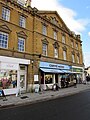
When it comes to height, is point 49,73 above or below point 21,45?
below

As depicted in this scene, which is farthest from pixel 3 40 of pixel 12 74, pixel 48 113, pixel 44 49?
pixel 48 113

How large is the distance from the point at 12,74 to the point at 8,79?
0.81m

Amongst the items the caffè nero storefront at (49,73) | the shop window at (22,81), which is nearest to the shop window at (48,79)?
the caffè nero storefront at (49,73)

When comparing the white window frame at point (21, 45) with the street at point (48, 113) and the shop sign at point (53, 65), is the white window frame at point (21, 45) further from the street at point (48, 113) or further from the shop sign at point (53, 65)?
the street at point (48, 113)

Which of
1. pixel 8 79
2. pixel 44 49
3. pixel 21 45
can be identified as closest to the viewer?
pixel 8 79

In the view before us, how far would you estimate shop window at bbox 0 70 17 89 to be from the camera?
57.9 ft

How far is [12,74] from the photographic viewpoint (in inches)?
742

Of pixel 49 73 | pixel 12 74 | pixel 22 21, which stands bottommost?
pixel 12 74

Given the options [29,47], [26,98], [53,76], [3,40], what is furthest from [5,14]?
[53,76]

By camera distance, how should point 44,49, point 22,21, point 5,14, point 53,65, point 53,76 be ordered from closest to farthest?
point 5,14 < point 22,21 < point 44,49 < point 53,65 < point 53,76

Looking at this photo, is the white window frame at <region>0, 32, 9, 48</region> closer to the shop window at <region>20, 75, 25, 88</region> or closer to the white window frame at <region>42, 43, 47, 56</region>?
the shop window at <region>20, 75, 25, 88</region>

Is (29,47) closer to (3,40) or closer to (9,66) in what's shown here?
(3,40)

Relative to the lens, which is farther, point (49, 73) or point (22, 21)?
point (49, 73)

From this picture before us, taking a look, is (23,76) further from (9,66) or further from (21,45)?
(21,45)
